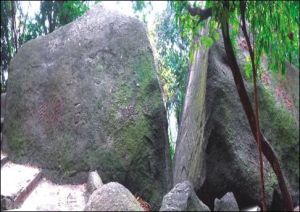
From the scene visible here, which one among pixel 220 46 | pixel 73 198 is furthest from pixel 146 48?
pixel 73 198

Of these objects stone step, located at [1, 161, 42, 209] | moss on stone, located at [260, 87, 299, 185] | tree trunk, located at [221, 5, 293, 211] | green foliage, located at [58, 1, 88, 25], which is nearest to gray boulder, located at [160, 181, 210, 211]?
tree trunk, located at [221, 5, 293, 211]

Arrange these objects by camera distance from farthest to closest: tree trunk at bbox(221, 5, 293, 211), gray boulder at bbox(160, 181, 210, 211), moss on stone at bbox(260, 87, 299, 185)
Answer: moss on stone at bbox(260, 87, 299, 185)
tree trunk at bbox(221, 5, 293, 211)
gray boulder at bbox(160, 181, 210, 211)

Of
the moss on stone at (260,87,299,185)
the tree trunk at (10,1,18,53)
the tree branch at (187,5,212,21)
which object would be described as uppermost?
the tree trunk at (10,1,18,53)

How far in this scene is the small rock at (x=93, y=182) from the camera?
219 inches

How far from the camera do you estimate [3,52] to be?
9727 mm

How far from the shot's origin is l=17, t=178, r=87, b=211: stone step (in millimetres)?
4398

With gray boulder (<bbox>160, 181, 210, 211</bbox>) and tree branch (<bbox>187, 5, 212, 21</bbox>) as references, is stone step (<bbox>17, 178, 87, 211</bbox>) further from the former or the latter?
tree branch (<bbox>187, 5, 212, 21</bbox>)

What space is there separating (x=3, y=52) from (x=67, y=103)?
395cm

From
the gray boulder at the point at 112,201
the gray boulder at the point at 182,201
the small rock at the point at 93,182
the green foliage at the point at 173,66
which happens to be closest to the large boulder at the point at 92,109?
the small rock at the point at 93,182

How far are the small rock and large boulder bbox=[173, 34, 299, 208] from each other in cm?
152

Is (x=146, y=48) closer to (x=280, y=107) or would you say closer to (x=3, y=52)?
(x=280, y=107)

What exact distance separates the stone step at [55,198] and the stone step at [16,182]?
8 cm

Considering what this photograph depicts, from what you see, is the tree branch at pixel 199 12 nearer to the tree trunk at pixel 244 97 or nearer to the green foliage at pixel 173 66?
the tree trunk at pixel 244 97

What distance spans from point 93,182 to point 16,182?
1.12 meters
